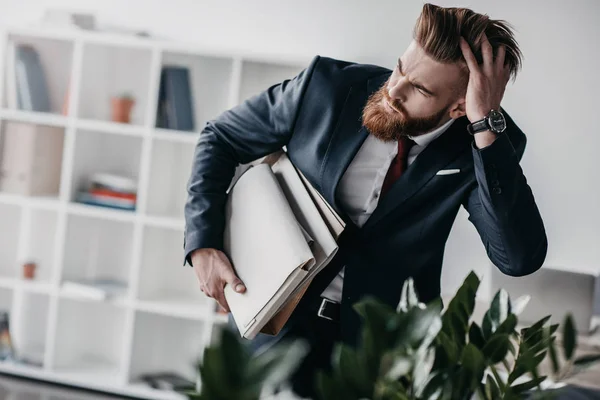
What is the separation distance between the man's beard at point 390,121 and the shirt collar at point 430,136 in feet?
0.04

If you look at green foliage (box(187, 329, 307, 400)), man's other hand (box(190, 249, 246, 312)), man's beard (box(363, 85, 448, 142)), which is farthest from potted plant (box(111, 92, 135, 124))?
green foliage (box(187, 329, 307, 400))

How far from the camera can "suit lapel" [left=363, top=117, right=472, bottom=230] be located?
1693mm

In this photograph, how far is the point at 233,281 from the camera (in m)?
1.69

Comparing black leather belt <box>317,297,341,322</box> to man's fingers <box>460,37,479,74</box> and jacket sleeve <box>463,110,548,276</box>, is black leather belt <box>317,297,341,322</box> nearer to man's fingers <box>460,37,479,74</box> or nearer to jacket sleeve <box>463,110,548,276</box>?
jacket sleeve <box>463,110,548,276</box>

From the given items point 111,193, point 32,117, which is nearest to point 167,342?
point 111,193

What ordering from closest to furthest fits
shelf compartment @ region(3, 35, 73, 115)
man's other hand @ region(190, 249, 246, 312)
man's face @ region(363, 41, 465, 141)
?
1. man's face @ region(363, 41, 465, 141)
2. man's other hand @ region(190, 249, 246, 312)
3. shelf compartment @ region(3, 35, 73, 115)

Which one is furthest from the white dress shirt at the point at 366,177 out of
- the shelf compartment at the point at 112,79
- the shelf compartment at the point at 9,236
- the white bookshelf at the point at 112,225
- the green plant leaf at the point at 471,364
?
the shelf compartment at the point at 9,236

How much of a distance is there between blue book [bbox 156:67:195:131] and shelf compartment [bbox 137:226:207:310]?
1.62ft

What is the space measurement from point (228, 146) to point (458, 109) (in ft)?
1.62

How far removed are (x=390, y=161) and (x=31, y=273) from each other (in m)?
2.78

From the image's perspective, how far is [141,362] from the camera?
4.02 meters

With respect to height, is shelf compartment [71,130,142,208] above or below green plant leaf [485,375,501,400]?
below

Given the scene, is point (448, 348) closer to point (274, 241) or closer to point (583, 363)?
point (583, 363)

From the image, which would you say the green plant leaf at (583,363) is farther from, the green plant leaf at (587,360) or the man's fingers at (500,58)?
the man's fingers at (500,58)
